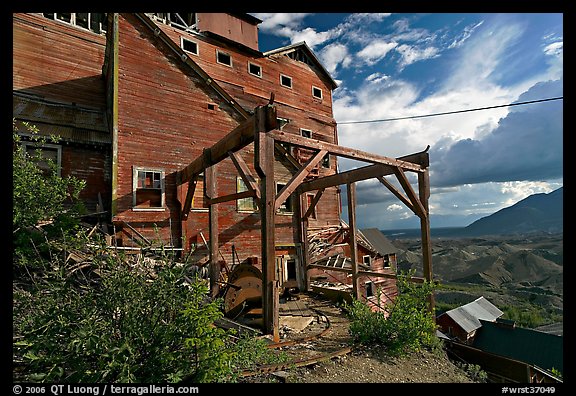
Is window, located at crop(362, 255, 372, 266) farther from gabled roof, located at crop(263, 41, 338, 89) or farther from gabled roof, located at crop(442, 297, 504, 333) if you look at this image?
gabled roof, located at crop(263, 41, 338, 89)

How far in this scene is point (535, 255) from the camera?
6450cm

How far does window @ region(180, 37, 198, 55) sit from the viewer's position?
621 inches

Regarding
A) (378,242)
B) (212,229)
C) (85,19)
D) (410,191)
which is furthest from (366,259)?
(85,19)

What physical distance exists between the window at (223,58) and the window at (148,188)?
406 inches

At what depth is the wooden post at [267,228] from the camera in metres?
5.73

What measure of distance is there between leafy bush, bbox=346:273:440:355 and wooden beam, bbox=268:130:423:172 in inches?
134

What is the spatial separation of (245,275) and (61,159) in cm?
737

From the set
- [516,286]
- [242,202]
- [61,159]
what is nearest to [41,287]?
[61,159]

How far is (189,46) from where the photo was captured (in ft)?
52.7

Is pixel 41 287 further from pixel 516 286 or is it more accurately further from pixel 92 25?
pixel 516 286

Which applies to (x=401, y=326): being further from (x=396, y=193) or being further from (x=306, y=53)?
(x=306, y=53)

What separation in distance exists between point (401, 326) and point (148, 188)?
354 inches

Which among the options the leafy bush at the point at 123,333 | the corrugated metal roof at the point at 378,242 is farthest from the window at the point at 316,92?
the leafy bush at the point at 123,333

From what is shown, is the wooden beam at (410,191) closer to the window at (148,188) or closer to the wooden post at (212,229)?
the wooden post at (212,229)
